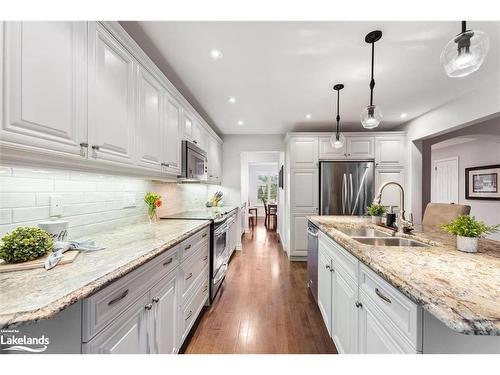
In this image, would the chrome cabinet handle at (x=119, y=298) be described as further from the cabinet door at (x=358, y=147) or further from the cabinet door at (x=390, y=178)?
the cabinet door at (x=390, y=178)

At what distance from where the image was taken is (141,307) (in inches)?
43.6

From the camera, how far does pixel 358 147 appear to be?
158 inches

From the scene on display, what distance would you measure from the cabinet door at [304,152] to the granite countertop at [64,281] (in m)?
3.18

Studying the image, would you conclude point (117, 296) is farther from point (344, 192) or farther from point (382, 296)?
point (344, 192)

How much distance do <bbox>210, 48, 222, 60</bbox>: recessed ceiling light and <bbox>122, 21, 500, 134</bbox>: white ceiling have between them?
40 millimetres

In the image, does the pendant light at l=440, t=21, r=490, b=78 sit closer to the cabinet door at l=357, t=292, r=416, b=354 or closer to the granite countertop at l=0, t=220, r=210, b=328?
the cabinet door at l=357, t=292, r=416, b=354

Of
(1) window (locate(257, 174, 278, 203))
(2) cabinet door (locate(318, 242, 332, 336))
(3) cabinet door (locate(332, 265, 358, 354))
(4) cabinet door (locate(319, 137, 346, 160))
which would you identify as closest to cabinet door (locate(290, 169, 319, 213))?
(4) cabinet door (locate(319, 137, 346, 160))

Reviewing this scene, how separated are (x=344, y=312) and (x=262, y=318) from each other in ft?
3.22

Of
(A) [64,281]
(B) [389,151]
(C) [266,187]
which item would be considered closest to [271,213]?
(C) [266,187]

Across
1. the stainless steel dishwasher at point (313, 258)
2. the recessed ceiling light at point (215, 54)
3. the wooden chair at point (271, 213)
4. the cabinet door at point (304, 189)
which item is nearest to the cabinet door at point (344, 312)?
the stainless steel dishwasher at point (313, 258)

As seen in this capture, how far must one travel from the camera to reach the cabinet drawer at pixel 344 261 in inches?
50.1

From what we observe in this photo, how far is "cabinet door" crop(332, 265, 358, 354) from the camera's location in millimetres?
1274

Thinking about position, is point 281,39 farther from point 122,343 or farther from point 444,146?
point 444,146

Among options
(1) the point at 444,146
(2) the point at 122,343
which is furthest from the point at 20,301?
(1) the point at 444,146
